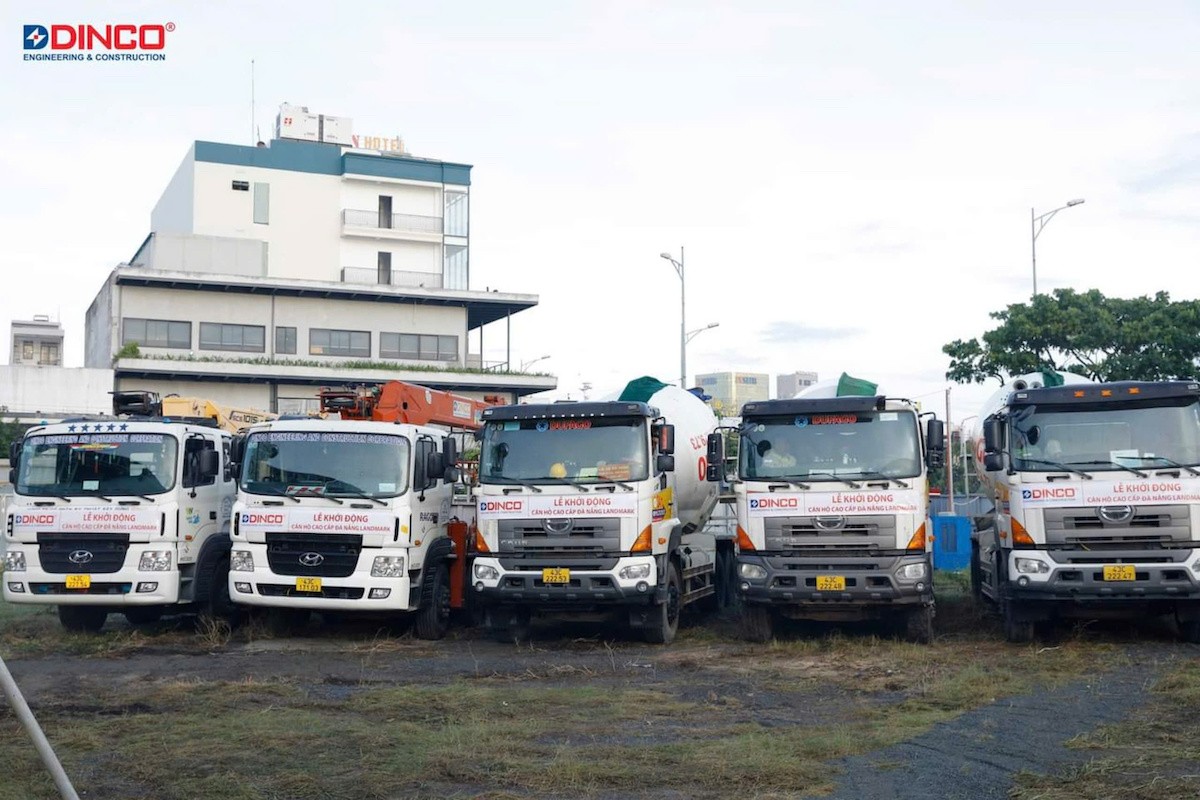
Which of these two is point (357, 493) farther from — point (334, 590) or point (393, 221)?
point (393, 221)

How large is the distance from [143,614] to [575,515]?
6.61 meters

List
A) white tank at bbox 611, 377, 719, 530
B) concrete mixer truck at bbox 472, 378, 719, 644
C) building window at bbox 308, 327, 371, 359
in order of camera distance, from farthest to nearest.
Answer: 1. building window at bbox 308, 327, 371, 359
2. white tank at bbox 611, 377, 719, 530
3. concrete mixer truck at bbox 472, 378, 719, 644

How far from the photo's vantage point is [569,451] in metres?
14.5

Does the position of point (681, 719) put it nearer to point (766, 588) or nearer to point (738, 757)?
point (738, 757)

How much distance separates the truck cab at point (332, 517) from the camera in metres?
14.5

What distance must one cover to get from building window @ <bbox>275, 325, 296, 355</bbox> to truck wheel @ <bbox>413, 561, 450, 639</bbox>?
40.6 meters

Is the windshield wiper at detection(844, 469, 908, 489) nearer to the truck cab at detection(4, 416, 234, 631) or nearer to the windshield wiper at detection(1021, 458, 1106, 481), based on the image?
the windshield wiper at detection(1021, 458, 1106, 481)

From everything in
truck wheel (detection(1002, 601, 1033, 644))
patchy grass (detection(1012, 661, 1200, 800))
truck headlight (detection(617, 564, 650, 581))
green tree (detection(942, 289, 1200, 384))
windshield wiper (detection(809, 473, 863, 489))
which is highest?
green tree (detection(942, 289, 1200, 384))

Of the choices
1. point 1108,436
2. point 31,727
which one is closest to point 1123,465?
point 1108,436

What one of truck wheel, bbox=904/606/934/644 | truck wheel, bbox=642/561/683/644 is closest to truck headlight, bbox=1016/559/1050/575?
truck wheel, bbox=904/606/934/644

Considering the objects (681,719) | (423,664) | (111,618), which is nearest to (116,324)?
(111,618)

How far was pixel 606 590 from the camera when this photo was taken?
1404 cm

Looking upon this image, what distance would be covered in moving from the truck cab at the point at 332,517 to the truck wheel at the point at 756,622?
13.2ft

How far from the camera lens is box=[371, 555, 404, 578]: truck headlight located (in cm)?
1448
